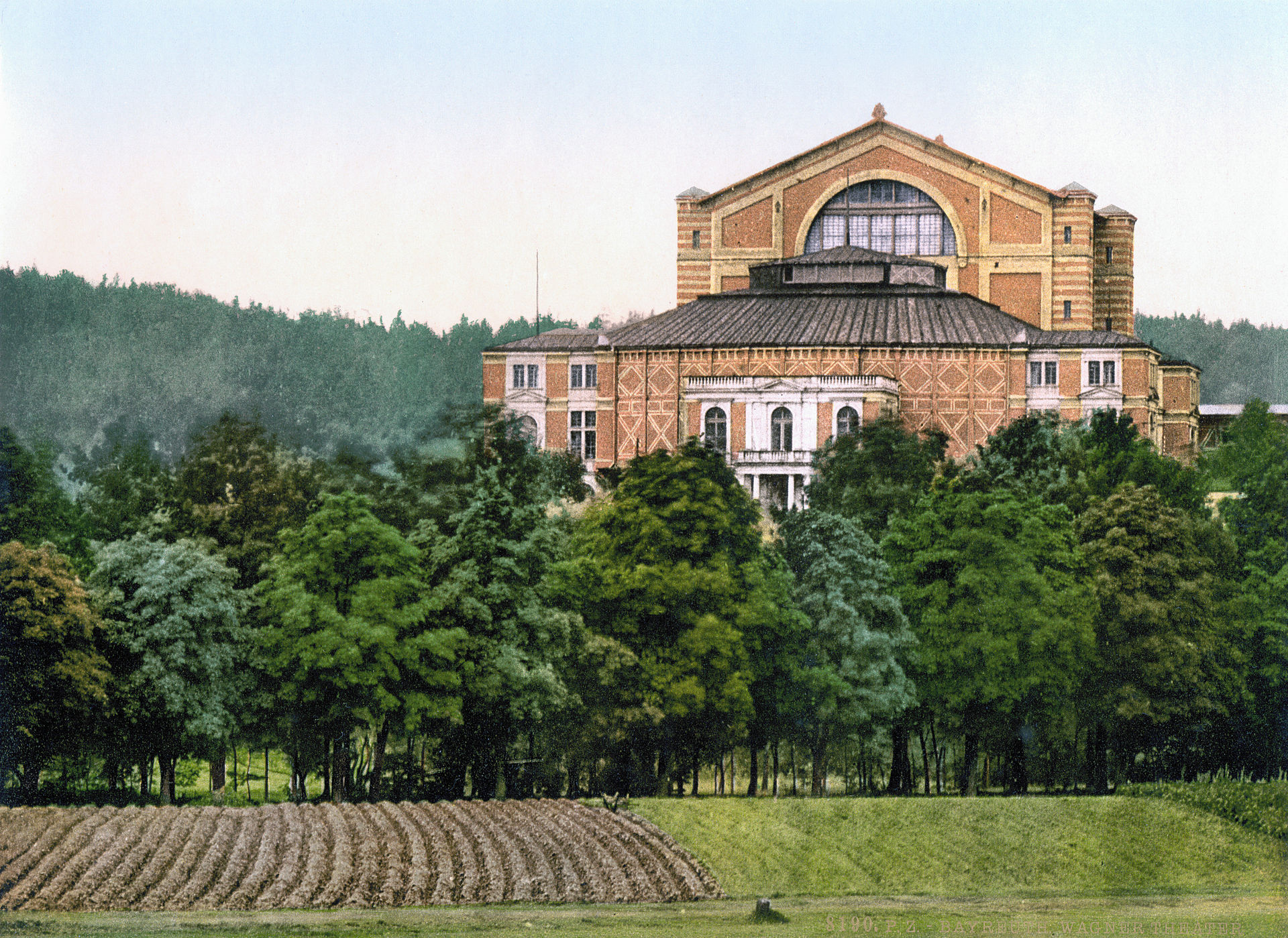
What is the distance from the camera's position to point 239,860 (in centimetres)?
4025

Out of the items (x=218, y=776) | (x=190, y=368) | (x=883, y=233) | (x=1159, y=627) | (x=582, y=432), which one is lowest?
(x=218, y=776)

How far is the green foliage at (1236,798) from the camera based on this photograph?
49844 millimetres

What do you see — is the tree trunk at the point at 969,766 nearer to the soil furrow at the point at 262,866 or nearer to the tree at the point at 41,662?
the soil furrow at the point at 262,866

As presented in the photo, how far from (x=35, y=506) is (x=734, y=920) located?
25.0 meters

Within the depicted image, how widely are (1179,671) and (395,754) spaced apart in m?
22.0

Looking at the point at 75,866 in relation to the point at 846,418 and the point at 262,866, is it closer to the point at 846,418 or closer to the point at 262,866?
the point at 262,866

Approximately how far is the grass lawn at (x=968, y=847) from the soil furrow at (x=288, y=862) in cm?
850

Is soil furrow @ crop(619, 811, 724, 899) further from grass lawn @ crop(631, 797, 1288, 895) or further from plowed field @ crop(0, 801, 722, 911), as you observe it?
grass lawn @ crop(631, 797, 1288, 895)

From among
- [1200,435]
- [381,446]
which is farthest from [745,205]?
[381,446]

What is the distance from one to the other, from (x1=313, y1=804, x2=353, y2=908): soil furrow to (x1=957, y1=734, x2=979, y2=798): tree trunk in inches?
757

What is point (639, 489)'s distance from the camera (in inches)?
2119

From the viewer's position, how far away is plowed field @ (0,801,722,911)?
38531mm

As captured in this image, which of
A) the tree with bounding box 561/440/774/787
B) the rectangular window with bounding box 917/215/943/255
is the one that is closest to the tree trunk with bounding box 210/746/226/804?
the tree with bounding box 561/440/774/787

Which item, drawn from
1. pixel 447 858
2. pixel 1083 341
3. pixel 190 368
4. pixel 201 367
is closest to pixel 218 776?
pixel 447 858
